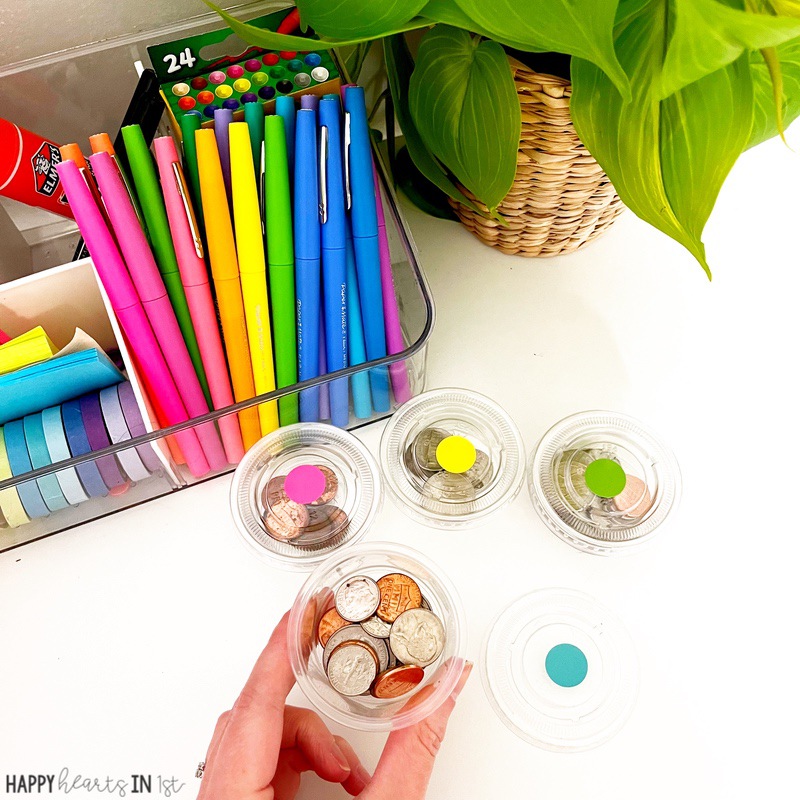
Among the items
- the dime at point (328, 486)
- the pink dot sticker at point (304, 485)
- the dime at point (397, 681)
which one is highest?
the pink dot sticker at point (304, 485)

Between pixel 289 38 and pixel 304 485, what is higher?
pixel 289 38

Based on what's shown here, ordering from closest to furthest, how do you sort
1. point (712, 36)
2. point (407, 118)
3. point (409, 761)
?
point (712, 36) → point (409, 761) → point (407, 118)

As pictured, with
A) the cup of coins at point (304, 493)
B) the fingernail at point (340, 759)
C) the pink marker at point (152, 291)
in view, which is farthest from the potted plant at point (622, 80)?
the fingernail at point (340, 759)

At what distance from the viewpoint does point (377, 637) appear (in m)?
0.46

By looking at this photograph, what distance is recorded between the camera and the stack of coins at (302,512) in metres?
0.51

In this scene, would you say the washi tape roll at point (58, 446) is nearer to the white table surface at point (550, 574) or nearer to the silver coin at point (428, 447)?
the white table surface at point (550, 574)

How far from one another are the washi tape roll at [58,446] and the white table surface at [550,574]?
6 cm

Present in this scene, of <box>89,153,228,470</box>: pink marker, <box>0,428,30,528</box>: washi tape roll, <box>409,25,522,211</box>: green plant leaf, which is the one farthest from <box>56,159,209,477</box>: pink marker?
<box>409,25,522,211</box>: green plant leaf

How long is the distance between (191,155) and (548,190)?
0.24m

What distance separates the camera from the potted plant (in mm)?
318

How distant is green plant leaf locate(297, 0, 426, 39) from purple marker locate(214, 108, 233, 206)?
0.08m

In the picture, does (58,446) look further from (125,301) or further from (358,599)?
(358,599)

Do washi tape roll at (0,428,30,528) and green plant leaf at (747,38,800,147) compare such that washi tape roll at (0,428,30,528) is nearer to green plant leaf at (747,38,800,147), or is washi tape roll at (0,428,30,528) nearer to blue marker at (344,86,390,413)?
blue marker at (344,86,390,413)

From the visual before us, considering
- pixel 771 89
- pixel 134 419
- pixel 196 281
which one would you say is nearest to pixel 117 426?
pixel 134 419
